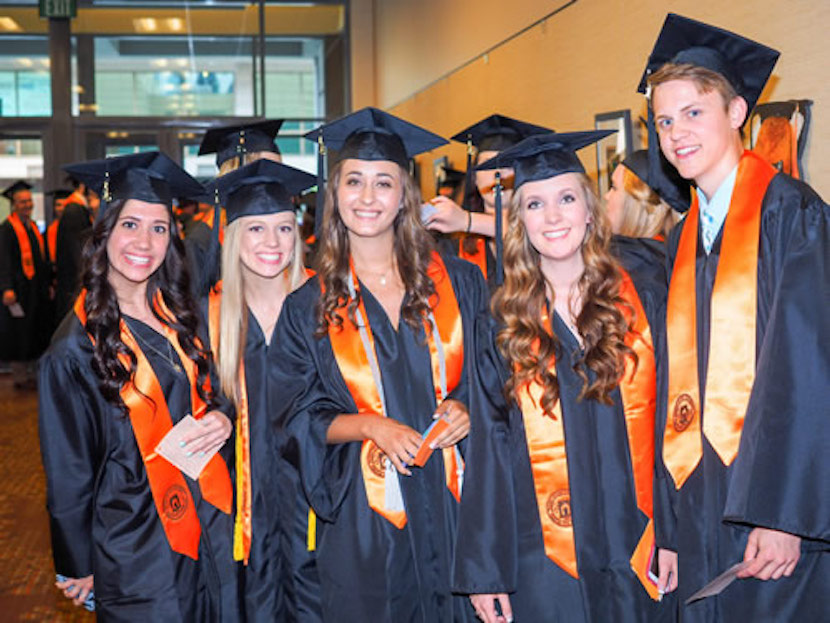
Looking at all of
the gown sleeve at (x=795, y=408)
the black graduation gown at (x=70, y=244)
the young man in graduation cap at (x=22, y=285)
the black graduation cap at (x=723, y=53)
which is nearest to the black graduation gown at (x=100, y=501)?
the gown sleeve at (x=795, y=408)

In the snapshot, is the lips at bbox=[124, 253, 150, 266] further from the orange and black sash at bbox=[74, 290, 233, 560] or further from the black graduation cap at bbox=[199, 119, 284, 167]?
the black graduation cap at bbox=[199, 119, 284, 167]

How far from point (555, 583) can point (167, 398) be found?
126 centimetres

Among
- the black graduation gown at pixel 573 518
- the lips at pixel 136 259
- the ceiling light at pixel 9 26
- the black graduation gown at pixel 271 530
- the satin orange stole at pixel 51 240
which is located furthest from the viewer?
the ceiling light at pixel 9 26

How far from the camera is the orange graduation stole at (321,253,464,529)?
257 centimetres

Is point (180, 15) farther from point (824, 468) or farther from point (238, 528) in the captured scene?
point (824, 468)

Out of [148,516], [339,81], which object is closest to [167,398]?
[148,516]

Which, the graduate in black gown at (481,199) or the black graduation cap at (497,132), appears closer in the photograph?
the graduate in black gown at (481,199)

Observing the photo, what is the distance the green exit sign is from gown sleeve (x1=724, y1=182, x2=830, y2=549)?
511 inches

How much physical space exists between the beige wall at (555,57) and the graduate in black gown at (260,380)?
2050mm

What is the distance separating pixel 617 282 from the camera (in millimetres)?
2432

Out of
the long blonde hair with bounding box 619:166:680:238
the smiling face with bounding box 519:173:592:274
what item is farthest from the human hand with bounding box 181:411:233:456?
the long blonde hair with bounding box 619:166:680:238

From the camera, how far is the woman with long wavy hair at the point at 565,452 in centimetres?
229

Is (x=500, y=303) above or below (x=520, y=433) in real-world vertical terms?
above

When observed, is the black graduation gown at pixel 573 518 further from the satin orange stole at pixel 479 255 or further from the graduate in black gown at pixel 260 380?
the satin orange stole at pixel 479 255
